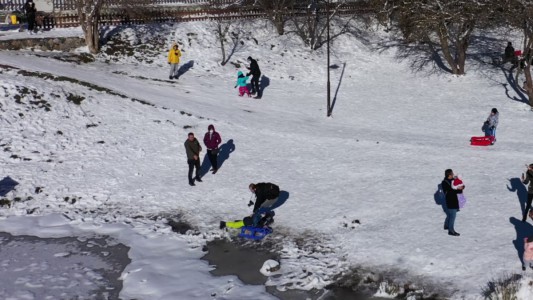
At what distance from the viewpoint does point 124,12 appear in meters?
33.9

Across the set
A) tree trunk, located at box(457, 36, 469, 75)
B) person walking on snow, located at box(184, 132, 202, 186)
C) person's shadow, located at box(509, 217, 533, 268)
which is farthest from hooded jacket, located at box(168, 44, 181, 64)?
person's shadow, located at box(509, 217, 533, 268)

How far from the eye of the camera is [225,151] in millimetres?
19125

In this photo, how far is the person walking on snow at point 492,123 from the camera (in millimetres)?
20031

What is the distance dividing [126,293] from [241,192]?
20.0 ft

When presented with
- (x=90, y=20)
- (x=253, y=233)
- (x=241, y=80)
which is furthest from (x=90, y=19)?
(x=253, y=233)

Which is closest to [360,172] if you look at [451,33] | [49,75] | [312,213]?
[312,213]

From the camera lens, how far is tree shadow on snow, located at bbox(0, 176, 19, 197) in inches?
625

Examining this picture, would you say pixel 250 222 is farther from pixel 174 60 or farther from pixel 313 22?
pixel 313 22

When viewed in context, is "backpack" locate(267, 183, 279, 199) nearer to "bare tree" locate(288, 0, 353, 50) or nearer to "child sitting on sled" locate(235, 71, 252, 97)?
"child sitting on sled" locate(235, 71, 252, 97)

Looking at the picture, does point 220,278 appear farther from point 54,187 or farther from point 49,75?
point 49,75

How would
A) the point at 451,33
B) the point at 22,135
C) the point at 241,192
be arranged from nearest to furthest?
1. the point at 241,192
2. the point at 22,135
3. the point at 451,33

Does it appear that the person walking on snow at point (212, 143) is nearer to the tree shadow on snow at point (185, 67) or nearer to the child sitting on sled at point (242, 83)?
the child sitting on sled at point (242, 83)

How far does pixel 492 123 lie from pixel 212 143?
11094mm

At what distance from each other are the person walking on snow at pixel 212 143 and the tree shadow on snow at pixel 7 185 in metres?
6.12
